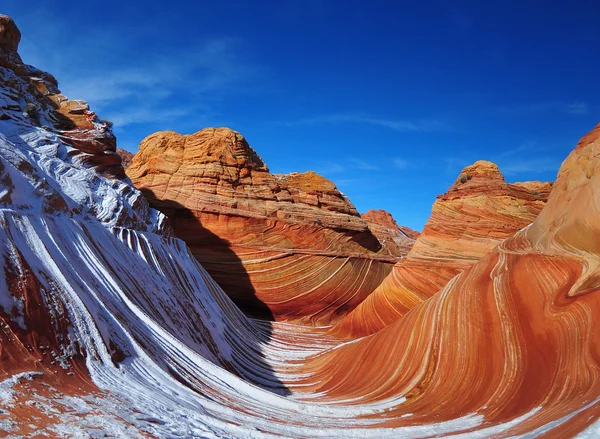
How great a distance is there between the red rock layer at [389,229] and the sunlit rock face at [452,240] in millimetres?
7830

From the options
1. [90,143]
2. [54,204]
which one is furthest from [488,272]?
[90,143]

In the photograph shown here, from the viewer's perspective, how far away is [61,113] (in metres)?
10.8

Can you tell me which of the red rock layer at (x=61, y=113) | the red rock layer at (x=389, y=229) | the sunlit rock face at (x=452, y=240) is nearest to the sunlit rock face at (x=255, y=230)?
the sunlit rock face at (x=452, y=240)

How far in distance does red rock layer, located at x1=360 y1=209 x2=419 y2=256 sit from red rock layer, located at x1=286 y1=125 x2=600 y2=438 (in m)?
14.0

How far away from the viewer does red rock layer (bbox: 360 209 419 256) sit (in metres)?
22.3

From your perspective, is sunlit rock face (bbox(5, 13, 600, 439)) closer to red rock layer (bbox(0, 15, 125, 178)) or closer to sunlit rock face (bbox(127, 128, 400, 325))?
red rock layer (bbox(0, 15, 125, 178))

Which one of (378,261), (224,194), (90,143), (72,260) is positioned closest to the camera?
(72,260)

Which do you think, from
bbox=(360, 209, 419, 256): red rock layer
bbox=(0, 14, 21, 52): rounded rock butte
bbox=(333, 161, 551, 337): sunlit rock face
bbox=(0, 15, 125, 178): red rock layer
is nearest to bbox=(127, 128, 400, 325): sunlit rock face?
bbox=(333, 161, 551, 337): sunlit rock face

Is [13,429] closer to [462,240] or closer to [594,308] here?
[594,308]

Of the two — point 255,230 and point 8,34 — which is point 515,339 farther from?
point 8,34

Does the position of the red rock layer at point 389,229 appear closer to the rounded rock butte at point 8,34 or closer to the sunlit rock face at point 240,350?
the sunlit rock face at point 240,350

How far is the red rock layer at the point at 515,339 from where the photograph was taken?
409 centimetres

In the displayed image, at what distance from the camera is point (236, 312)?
10.9 m

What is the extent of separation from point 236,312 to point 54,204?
5.55 meters
